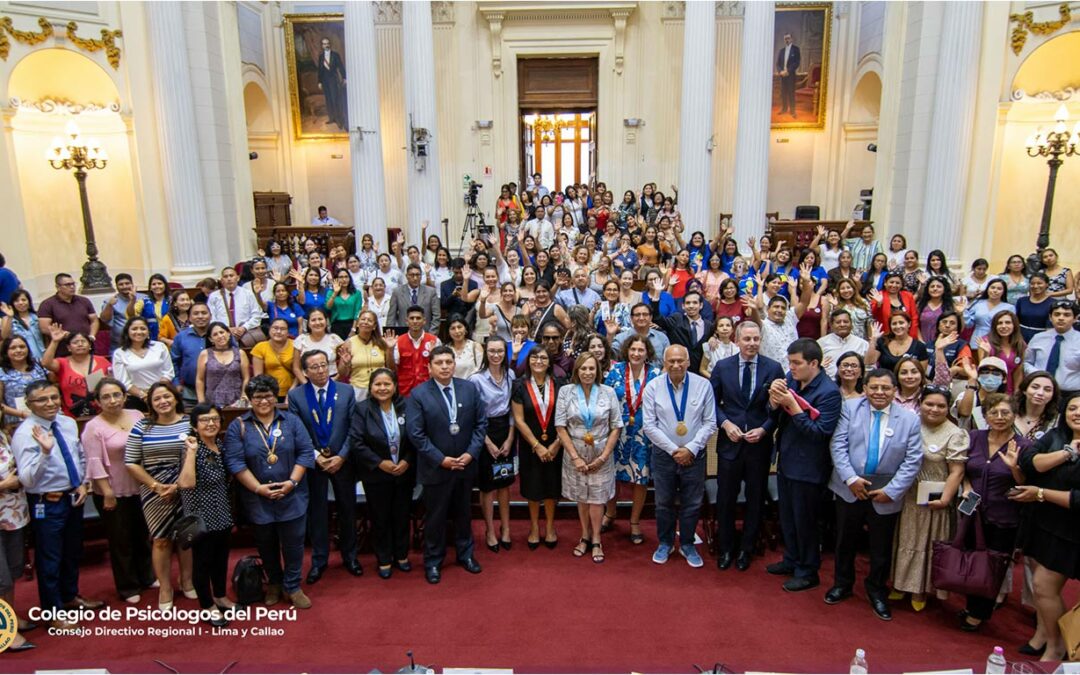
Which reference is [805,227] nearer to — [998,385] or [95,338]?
[998,385]

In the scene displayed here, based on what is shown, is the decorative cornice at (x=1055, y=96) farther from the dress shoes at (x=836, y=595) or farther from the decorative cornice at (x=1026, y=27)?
the dress shoes at (x=836, y=595)

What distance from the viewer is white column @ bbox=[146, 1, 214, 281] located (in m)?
10.9

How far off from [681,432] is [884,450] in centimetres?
135

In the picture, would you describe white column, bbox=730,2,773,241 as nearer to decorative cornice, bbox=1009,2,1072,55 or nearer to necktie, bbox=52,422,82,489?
decorative cornice, bbox=1009,2,1072,55

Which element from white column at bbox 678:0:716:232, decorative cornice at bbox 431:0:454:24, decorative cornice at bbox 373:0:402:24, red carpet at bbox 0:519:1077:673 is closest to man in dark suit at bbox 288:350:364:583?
red carpet at bbox 0:519:1077:673

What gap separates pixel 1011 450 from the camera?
406 centimetres

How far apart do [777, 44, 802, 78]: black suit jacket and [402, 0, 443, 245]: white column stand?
9844mm

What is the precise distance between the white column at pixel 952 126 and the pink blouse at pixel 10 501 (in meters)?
12.1

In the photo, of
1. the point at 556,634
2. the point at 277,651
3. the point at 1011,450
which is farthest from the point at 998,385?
the point at 277,651

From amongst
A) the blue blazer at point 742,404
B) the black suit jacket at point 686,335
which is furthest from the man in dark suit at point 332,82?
the blue blazer at point 742,404

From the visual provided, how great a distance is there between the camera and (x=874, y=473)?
175 inches

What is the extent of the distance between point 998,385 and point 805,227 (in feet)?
29.7

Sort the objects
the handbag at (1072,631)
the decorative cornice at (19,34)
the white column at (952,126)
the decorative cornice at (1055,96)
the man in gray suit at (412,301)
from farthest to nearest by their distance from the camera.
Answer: the decorative cornice at (1055,96)
the white column at (952,126)
the decorative cornice at (19,34)
the man in gray suit at (412,301)
the handbag at (1072,631)

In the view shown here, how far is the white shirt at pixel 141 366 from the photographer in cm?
575
